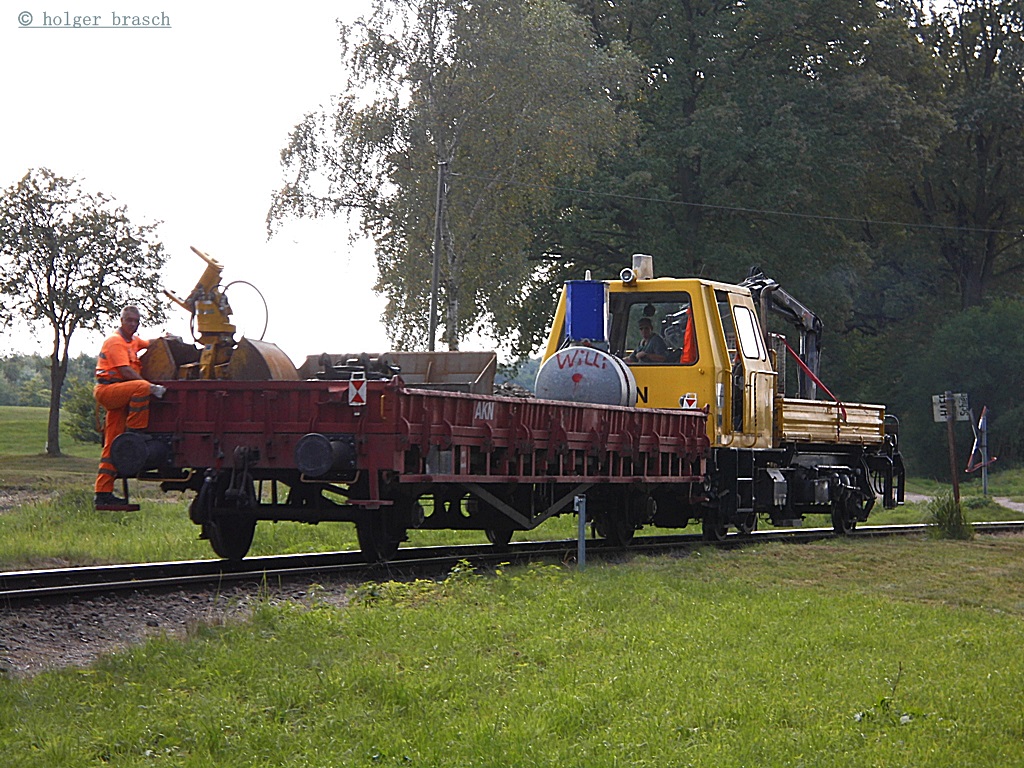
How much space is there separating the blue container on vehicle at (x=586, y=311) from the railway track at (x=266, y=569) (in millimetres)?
2489

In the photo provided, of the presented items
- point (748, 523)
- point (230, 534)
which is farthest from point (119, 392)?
point (748, 523)

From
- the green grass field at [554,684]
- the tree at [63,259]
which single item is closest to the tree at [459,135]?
the tree at [63,259]

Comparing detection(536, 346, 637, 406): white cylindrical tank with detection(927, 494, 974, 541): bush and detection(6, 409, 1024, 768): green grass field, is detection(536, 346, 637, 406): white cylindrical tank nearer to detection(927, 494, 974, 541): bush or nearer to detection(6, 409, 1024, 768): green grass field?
detection(6, 409, 1024, 768): green grass field

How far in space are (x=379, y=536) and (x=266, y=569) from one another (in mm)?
1110

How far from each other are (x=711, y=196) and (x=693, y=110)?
3026mm

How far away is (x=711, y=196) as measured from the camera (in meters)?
44.6

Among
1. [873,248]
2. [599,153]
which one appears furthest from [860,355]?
[599,153]

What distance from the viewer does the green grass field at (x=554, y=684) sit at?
20.8 feet

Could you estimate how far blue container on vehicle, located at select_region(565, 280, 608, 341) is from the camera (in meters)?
16.3

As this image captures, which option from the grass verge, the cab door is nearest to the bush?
the cab door

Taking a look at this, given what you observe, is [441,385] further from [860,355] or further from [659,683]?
[860,355]

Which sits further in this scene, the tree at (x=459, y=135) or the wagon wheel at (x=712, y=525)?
the tree at (x=459, y=135)

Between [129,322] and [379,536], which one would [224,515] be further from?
[129,322]

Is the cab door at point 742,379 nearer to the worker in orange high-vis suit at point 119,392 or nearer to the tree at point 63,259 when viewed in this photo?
the worker in orange high-vis suit at point 119,392
